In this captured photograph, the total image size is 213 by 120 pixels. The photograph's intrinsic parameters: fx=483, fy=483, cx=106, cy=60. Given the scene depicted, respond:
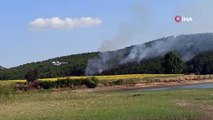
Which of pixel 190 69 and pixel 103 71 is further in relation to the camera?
pixel 103 71

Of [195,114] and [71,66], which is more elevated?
[71,66]

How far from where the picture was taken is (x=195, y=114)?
92.3ft

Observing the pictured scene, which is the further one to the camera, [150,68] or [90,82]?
[150,68]

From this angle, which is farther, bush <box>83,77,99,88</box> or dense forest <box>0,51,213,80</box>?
dense forest <box>0,51,213,80</box>

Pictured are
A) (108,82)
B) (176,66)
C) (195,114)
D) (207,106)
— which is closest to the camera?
(195,114)

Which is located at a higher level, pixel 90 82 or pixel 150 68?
pixel 150 68

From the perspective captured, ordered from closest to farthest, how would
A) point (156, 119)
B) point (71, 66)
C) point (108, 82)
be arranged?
point (156, 119) < point (108, 82) < point (71, 66)

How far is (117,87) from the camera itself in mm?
93312

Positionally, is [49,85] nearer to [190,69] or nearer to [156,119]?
[156,119]

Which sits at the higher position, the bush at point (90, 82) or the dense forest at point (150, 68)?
the dense forest at point (150, 68)

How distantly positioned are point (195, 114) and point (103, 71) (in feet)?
479

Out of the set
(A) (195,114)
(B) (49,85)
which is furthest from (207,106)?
(B) (49,85)

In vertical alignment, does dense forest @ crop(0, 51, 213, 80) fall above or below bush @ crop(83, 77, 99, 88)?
above

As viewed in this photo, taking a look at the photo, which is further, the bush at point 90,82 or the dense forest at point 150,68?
the dense forest at point 150,68
